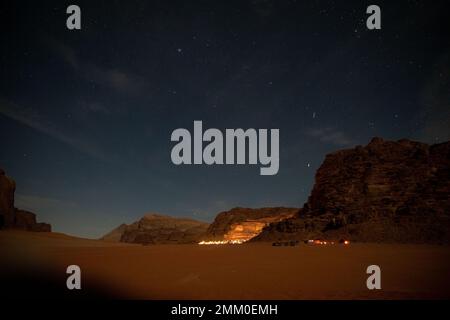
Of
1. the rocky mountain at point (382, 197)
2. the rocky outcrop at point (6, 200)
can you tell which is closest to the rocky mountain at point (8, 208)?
the rocky outcrop at point (6, 200)

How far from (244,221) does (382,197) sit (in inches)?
1814

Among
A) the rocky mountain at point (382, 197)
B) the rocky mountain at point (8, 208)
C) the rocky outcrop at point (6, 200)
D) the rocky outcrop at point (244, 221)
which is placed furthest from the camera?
the rocky outcrop at point (244, 221)

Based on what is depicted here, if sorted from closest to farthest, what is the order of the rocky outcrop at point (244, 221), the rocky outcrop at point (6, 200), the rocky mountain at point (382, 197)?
the rocky mountain at point (382, 197)
the rocky outcrop at point (6, 200)
the rocky outcrop at point (244, 221)

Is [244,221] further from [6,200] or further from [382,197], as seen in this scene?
[6,200]

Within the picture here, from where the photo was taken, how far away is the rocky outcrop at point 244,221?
84312mm

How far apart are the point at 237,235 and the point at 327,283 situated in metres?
76.6

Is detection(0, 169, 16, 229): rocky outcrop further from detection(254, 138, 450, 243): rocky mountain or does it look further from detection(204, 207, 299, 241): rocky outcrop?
detection(204, 207, 299, 241): rocky outcrop

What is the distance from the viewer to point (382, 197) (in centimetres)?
4912

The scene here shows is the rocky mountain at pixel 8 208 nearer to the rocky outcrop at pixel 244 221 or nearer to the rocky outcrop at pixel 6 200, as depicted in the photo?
the rocky outcrop at pixel 6 200

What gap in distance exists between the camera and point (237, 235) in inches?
3307

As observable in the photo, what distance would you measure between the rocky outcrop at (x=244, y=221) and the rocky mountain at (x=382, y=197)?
25272mm

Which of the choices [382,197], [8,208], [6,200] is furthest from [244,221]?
[6,200]

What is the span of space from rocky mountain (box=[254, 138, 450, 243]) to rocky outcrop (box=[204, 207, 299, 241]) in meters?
25.3
